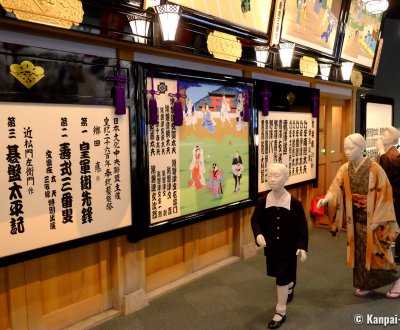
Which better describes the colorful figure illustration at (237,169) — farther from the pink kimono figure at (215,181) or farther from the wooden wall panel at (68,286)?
the wooden wall panel at (68,286)

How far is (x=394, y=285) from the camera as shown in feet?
13.9

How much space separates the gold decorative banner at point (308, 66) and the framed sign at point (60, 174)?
365 cm

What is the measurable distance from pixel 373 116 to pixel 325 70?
2.68m

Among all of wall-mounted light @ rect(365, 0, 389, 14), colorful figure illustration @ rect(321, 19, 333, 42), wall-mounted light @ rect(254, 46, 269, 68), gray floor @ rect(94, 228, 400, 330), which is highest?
wall-mounted light @ rect(365, 0, 389, 14)

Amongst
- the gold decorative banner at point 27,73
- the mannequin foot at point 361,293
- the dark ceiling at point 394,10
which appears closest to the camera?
the gold decorative banner at point 27,73

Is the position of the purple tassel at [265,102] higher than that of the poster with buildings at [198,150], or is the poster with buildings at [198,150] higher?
the purple tassel at [265,102]

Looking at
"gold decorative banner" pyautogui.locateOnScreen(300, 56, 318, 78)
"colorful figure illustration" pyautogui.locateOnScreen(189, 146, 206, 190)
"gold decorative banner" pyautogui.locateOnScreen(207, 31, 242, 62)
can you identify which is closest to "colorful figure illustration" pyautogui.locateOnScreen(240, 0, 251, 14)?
"gold decorative banner" pyautogui.locateOnScreen(207, 31, 242, 62)

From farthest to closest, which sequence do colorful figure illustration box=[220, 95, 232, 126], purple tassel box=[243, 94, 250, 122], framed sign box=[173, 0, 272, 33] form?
purple tassel box=[243, 94, 250, 122] < colorful figure illustration box=[220, 95, 232, 126] < framed sign box=[173, 0, 272, 33]

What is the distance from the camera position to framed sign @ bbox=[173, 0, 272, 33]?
4102 millimetres

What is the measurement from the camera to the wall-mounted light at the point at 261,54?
5.08 meters

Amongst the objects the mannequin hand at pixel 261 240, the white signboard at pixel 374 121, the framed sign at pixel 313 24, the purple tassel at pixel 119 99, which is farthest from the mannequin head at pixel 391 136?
the purple tassel at pixel 119 99

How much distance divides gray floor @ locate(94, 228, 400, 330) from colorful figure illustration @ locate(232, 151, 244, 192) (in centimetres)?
123

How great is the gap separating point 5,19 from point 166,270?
3.21 m

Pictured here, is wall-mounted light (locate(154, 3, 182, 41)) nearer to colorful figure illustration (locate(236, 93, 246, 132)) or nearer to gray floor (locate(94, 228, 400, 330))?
colorful figure illustration (locate(236, 93, 246, 132))
